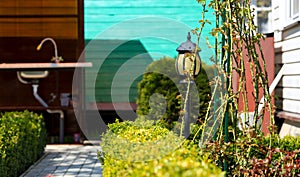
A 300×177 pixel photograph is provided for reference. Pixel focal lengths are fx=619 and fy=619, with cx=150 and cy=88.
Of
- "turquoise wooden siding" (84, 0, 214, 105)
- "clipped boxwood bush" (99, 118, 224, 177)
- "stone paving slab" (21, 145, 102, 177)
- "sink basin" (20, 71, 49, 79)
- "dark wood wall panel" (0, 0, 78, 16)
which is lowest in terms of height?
"stone paving slab" (21, 145, 102, 177)

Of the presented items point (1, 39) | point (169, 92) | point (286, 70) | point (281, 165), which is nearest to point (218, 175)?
point (281, 165)

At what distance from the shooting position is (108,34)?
35.7 feet

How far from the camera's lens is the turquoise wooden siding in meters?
10.8

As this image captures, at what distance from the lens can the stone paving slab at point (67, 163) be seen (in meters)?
7.31

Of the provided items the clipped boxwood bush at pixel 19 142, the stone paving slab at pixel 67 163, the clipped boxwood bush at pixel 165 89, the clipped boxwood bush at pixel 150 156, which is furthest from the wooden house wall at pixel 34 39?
the clipped boxwood bush at pixel 150 156

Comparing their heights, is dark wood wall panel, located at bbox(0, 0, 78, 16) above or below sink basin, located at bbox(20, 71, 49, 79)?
above

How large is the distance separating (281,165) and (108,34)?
6.71 meters

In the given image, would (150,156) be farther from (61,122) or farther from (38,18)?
(38,18)

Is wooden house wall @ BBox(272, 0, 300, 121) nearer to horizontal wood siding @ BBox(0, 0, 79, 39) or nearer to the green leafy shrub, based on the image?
the green leafy shrub

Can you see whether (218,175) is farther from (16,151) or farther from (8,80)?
(8,80)

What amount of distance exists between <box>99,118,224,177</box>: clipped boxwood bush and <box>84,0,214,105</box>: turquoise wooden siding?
534cm

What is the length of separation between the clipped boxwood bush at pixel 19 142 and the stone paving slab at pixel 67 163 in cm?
14

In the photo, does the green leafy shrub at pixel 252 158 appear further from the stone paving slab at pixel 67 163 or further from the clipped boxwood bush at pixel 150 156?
the stone paving slab at pixel 67 163

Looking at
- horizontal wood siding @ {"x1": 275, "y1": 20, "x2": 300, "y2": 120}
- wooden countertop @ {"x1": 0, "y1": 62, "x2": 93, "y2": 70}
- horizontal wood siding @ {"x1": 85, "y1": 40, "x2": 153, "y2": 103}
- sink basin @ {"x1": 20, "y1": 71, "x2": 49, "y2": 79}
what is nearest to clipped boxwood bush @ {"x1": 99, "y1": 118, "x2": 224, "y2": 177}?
horizontal wood siding @ {"x1": 275, "y1": 20, "x2": 300, "y2": 120}
